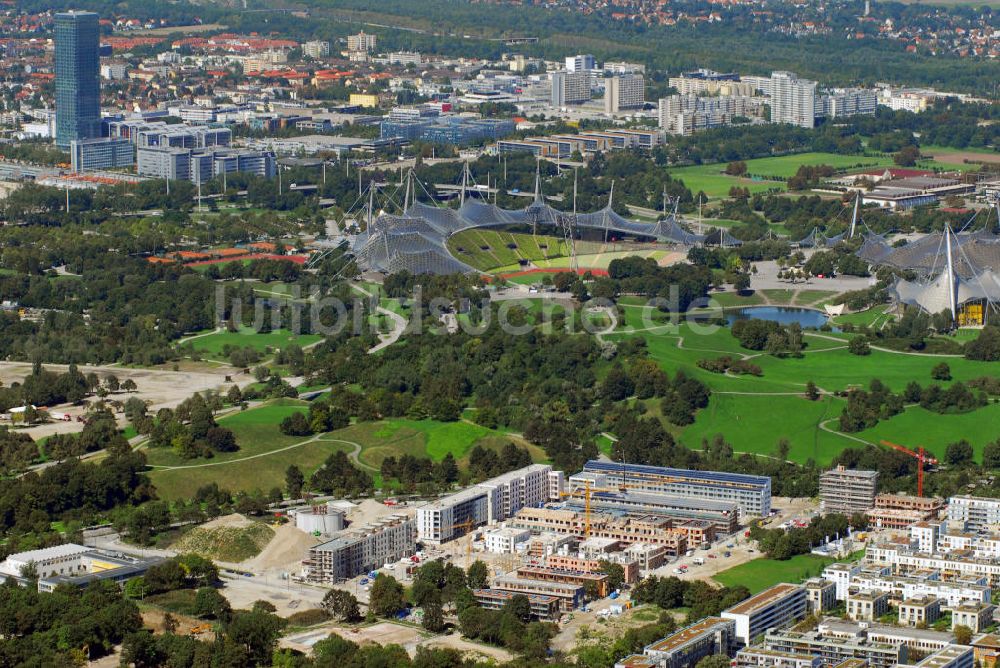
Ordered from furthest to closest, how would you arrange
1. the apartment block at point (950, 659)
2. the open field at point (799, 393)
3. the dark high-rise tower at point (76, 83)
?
the dark high-rise tower at point (76, 83) → the open field at point (799, 393) → the apartment block at point (950, 659)

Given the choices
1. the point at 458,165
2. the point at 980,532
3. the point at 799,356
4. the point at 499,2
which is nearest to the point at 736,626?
the point at 980,532

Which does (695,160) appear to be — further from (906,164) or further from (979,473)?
(979,473)

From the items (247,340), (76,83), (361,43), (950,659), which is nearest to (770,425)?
(247,340)

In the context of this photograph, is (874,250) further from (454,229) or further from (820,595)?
(820,595)

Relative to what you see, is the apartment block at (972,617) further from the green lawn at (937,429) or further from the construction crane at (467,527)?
the green lawn at (937,429)

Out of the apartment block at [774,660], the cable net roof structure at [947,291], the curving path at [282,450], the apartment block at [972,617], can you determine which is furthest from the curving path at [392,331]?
the apartment block at [774,660]

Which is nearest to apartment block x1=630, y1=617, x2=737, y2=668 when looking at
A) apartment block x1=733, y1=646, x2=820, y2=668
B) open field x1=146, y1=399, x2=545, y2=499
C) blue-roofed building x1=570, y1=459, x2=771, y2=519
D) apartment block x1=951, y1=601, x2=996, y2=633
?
apartment block x1=733, y1=646, x2=820, y2=668

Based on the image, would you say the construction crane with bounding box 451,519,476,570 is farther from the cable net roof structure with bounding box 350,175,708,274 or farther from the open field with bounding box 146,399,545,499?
the cable net roof structure with bounding box 350,175,708,274

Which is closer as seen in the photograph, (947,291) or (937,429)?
(937,429)
